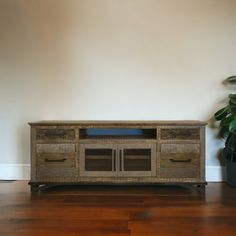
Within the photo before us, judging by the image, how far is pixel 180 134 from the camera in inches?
105

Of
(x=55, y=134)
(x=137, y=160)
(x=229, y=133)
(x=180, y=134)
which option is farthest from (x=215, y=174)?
(x=55, y=134)

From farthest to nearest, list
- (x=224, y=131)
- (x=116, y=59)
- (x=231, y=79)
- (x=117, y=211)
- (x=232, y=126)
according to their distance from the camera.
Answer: (x=116, y=59) < (x=231, y=79) < (x=224, y=131) < (x=232, y=126) < (x=117, y=211)

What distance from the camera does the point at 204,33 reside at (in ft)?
9.98

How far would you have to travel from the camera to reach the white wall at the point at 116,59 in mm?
3043

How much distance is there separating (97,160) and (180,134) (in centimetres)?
81

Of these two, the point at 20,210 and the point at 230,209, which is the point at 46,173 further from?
the point at 230,209

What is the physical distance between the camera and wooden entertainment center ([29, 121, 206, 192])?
2.66 m

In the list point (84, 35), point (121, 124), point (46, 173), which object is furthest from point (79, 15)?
point (46, 173)

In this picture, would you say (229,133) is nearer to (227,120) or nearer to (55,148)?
(227,120)

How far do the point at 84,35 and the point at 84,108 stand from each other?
2.57ft

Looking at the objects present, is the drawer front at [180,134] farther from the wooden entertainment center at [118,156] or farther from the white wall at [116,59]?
the white wall at [116,59]

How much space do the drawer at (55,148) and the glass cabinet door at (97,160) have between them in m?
0.10

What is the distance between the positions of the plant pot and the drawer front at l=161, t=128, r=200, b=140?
1.65 feet

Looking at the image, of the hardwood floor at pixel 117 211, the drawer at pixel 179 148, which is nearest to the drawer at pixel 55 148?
the hardwood floor at pixel 117 211
